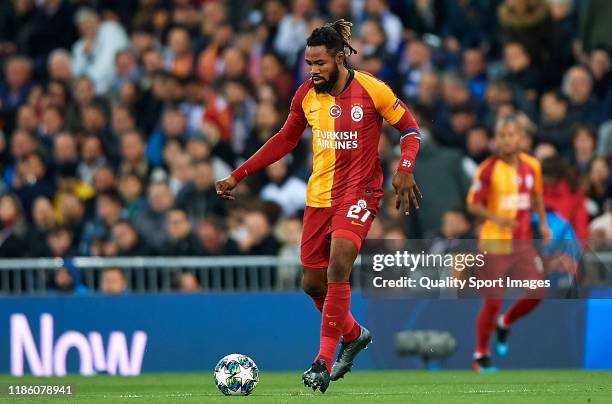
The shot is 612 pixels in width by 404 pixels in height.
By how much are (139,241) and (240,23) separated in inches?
174

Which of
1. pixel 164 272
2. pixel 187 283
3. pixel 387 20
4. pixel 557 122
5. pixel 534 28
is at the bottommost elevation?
pixel 187 283

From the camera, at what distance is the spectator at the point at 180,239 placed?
15680 millimetres

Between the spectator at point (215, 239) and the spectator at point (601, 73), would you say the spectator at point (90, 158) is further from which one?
the spectator at point (601, 73)

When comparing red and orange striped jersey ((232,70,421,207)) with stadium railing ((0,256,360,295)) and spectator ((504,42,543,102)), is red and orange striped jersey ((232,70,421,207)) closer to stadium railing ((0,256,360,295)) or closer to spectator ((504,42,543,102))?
stadium railing ((0,256,360,295))

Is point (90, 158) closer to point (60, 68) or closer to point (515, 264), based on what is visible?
point (60, 68)

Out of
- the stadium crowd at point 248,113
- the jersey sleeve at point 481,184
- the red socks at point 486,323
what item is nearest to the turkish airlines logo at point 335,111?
the jersey sleeve at point 481,184

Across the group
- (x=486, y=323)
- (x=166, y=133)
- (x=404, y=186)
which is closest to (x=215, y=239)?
(x=166, y=133)

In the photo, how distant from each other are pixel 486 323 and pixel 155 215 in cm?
420

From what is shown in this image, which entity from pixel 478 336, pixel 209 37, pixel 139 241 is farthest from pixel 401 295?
pixel 209 37

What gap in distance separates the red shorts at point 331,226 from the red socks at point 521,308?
12.0 ft

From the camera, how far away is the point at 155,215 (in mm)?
16391

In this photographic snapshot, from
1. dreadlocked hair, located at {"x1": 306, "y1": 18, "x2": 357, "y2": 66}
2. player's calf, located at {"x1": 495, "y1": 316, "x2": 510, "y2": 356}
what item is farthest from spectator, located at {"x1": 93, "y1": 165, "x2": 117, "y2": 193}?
dreadlocked hair, located at {"x1": 306, "y1": 18, "x2": 357, "y2": 66}

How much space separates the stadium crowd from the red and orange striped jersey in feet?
13.8

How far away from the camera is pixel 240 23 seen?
63.6 ft
